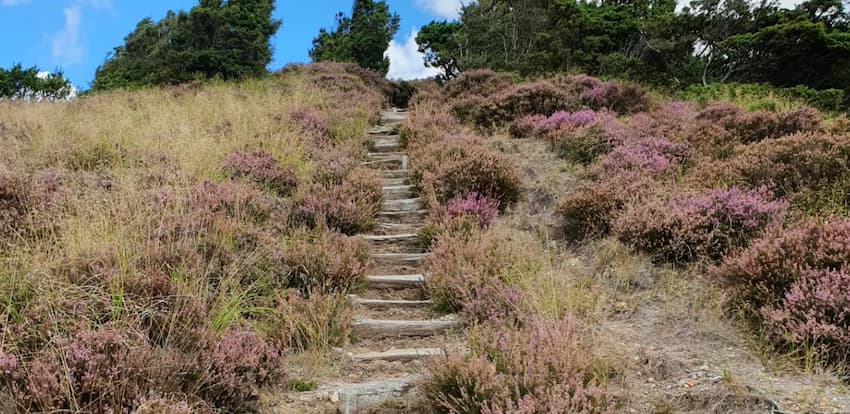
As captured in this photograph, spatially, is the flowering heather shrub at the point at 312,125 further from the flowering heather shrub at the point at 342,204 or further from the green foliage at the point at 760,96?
the green foliage at the point at 760,96

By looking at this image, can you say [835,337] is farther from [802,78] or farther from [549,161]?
[802,78]

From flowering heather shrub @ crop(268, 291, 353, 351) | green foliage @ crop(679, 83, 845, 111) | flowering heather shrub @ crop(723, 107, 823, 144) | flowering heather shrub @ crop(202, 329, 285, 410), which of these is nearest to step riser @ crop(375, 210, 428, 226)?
flowering heather shrub @ crop(268, 291, 353, 351)

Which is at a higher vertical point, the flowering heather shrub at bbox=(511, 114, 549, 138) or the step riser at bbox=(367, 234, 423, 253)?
the flowering heather shrub at bbox=(511, 114, 549, 138)

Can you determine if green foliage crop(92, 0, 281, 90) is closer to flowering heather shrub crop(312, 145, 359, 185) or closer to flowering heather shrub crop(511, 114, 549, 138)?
flowering heather shrub crop(312, 145, 359, 185)

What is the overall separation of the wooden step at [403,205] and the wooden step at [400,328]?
2.85 metres

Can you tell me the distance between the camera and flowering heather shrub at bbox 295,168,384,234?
621cm

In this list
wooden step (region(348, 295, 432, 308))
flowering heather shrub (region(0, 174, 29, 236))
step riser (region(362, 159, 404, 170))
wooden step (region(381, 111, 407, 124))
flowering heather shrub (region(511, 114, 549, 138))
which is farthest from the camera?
wooden step (region(381, 111, 407, 124))

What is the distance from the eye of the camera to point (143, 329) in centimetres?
318

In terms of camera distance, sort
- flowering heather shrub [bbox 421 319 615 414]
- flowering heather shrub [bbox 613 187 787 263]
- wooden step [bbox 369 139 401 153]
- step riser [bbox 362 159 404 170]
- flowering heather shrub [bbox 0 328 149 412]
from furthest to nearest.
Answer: wooden step [bbox 369 139 401 153] < step riser [bbox 362 159 404 170] < flowering heather shrub [bbox 613 187 787 263] < flowering heather shrub [bbox 421 319 615 414] < flowering heather shrub [bbox 0 328 149 412]

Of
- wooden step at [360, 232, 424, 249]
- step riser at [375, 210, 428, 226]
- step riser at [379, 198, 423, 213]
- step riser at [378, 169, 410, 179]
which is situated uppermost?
step riser at [378, 169, 410, 179]

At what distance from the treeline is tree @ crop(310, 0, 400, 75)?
5.01m

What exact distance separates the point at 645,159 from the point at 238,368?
5.83 m

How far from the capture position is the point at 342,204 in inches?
253

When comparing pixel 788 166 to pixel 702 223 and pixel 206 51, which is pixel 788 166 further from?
pixel 206 51
